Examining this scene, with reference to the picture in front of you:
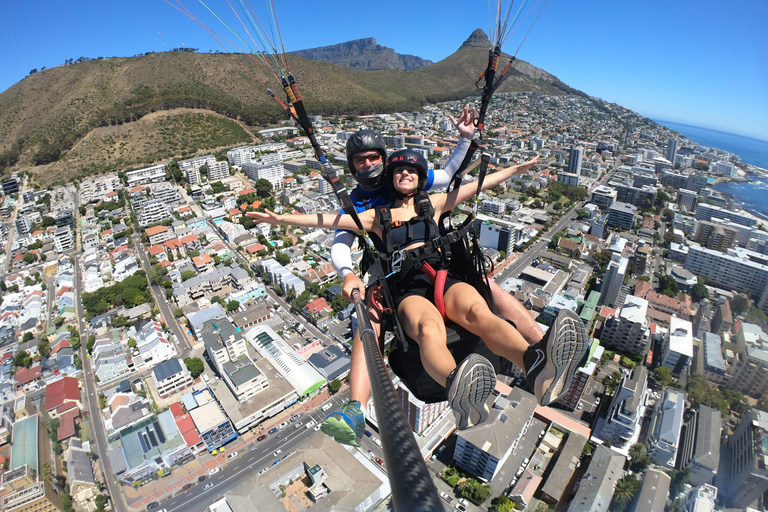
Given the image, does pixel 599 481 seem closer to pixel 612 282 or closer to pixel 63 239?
pixel 612 282

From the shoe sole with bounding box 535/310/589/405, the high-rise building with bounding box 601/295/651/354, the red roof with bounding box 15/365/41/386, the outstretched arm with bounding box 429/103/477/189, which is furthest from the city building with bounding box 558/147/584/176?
the red roof with bounding box 15/365/41/386

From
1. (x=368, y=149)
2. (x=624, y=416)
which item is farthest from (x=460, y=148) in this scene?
(x=624, y=416)

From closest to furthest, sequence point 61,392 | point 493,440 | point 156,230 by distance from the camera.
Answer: point 493,440, point 61,392, point 156,230

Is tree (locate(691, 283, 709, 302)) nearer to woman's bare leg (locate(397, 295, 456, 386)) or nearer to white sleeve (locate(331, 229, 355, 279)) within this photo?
woman's bare leg (locate(397, 295, 456, 386))

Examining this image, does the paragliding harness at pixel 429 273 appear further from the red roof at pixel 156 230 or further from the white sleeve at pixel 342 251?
the red roof at pixel 156 230

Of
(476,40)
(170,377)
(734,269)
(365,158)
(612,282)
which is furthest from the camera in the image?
(476,40)

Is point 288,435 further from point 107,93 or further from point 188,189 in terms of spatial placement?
point 107,93

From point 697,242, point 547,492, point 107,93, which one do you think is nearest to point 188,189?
point 107,93
